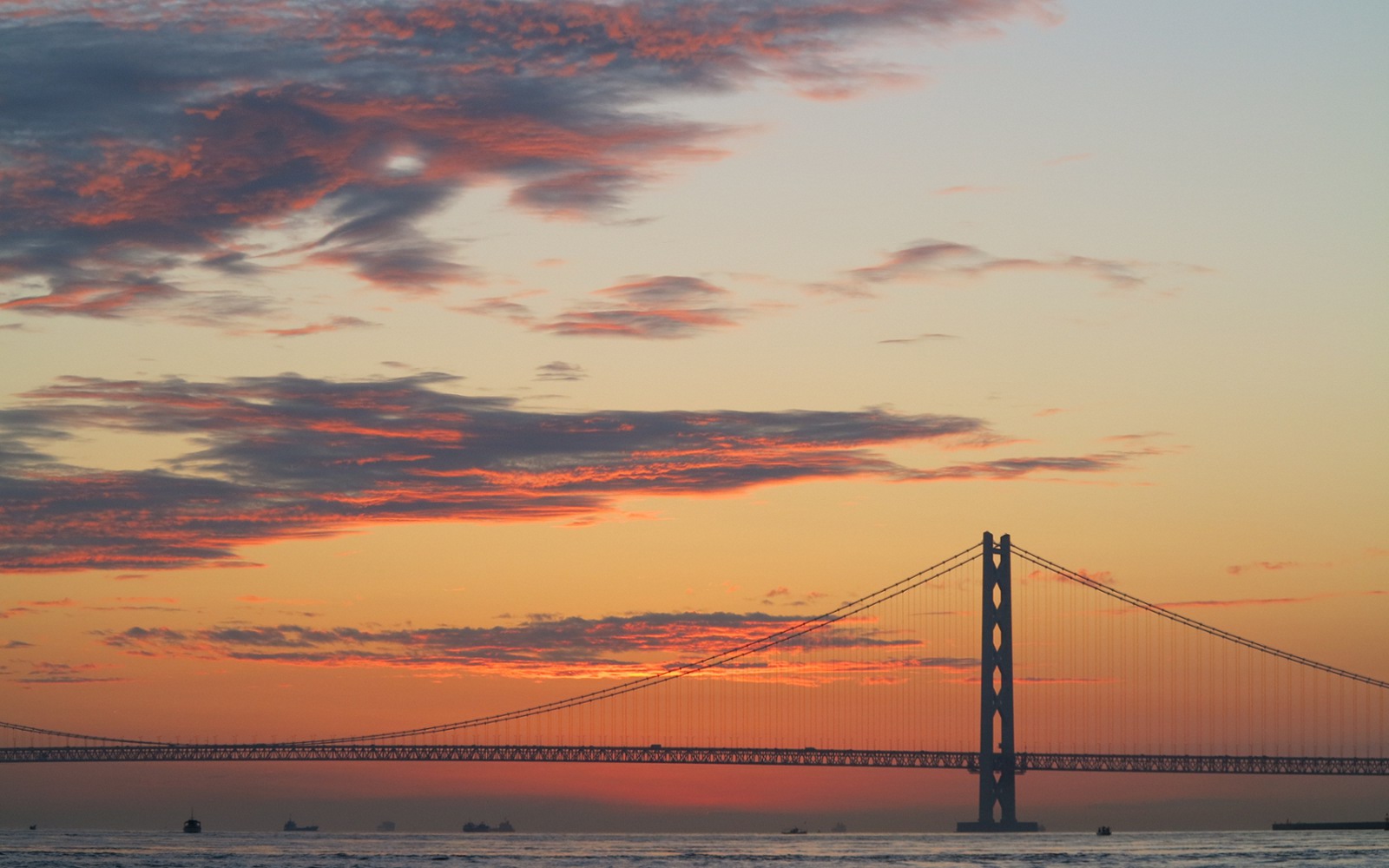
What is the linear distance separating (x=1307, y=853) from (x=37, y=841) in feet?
345

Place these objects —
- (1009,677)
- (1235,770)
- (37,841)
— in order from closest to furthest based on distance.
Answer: (1009,677), (1235,770), (37,841)

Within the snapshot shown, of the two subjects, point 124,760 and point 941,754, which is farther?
point 124,760

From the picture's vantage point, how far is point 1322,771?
126 m

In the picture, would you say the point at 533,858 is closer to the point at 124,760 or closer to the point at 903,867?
the point at 903,867

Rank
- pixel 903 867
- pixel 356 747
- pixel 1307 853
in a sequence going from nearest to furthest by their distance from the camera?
1. pixel 903 867
2. pixel 1307 853
3. pixel 356 747

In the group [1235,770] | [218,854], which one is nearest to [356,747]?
[218,854]

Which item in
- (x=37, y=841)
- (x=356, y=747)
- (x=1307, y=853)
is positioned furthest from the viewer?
(x=37, y=841)

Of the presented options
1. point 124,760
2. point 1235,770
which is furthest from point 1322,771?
point 124,760

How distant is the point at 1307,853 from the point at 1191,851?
1438cm

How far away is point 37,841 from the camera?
6107 inches

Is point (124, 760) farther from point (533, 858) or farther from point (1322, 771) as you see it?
point (1322, 771)

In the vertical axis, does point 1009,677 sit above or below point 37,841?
above

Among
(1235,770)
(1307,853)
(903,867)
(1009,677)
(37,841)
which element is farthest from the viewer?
(37,841)

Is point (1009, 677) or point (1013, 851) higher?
point (1009, 677)
